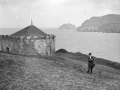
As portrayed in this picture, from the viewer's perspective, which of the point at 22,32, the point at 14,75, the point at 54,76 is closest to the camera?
the point at 14,75

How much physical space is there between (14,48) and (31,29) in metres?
6.37

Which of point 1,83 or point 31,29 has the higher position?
point 31,29

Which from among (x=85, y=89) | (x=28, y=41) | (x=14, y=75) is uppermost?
(x=28, y=41)

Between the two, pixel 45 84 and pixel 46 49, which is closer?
pixel 45 84

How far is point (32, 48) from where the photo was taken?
3023 centimetres

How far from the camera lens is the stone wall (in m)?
30.1

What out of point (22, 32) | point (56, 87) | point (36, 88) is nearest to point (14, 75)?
point (36, 88)

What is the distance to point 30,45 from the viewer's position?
30172 mm

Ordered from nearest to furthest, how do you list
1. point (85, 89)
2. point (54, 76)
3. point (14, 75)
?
point (85, 89) < point (14, 75) < point (54, 76)

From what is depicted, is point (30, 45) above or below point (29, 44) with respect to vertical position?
below

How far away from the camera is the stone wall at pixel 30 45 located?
30094 mm

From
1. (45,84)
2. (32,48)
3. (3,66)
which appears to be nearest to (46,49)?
(32,48)

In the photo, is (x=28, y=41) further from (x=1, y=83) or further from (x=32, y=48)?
(x=1, y=83)

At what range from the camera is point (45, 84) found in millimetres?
12383
